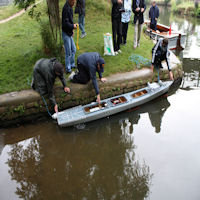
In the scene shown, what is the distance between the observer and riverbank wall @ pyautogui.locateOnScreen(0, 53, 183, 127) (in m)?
4.59

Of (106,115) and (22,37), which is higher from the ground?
(22,37)

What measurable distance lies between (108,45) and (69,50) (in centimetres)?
171

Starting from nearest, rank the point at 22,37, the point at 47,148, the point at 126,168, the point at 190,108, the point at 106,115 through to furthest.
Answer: the point at 126,168, the point at 47,148, the point at 106,115, the point at 190,108, the point at 22,37

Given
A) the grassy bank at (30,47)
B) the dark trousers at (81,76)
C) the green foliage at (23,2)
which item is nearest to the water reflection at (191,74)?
the grassy bank at (30,47)

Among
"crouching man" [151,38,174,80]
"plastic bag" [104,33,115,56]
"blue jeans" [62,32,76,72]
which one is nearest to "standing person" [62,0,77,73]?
"blue jeans" [62,32,76,72]

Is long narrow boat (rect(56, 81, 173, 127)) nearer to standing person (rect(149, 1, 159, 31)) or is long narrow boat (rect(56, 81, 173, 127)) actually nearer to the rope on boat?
the rope on boat

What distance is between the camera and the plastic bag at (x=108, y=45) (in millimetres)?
6117

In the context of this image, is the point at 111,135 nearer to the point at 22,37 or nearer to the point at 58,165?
the point at 58,165

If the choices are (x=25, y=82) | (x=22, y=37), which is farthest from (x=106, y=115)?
(x=22, y=37)

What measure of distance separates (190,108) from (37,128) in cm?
447

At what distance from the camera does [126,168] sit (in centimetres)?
383

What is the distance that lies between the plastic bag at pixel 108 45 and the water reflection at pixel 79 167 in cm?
295

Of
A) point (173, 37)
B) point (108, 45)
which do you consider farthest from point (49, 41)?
point (173, 37)

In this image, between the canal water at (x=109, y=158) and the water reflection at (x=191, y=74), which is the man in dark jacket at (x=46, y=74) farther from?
the water reflection at (x=191, y=74)
